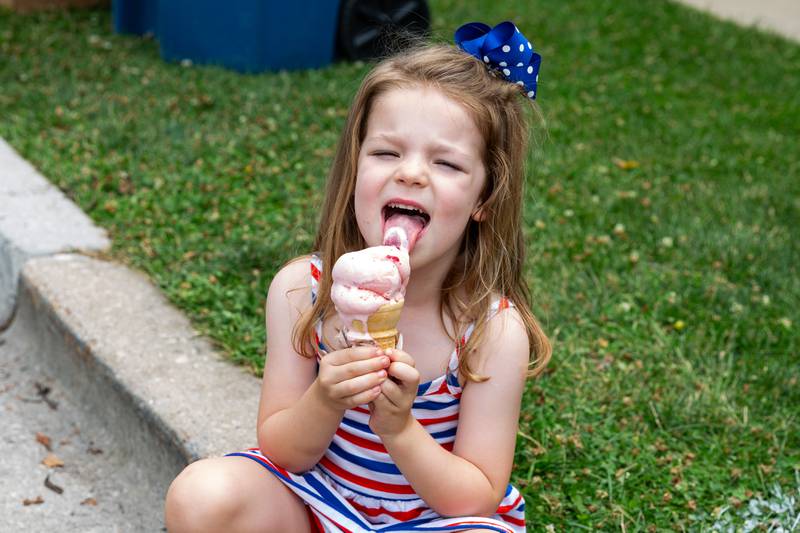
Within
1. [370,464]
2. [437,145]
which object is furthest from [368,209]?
[370,464]

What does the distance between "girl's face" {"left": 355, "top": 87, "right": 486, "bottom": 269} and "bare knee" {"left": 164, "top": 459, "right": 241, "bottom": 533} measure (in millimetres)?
536

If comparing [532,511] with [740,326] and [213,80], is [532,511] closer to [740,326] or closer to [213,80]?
[740,326]

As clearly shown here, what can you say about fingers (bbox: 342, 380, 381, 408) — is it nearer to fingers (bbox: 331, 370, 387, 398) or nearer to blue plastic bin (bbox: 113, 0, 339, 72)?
fingers (bbox: 331, 370, 387, 398)

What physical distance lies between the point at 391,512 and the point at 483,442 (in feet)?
0.80

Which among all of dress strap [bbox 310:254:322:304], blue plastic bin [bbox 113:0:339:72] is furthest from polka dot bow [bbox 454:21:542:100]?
blue plastic bin [bbox 113:0:339:72]

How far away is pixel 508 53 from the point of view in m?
1.91

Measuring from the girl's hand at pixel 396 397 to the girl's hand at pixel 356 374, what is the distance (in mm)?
15

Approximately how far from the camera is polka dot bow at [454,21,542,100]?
6.22ft

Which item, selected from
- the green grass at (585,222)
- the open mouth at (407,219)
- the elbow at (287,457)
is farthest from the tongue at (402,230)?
the green grass at (585,222)

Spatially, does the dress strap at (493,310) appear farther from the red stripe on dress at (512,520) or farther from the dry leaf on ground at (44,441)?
the dry leaf on ground at (44,441)

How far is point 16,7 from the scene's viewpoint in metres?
6.49

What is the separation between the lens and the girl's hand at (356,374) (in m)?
1.64

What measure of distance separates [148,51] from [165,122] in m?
1.52

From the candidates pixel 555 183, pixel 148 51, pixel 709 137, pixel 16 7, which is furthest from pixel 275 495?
pixel 16 7
